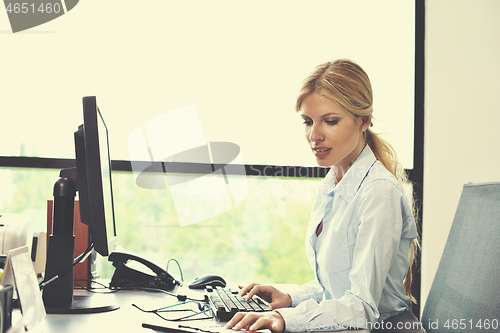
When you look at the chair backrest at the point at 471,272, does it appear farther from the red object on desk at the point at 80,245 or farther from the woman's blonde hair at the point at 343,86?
the red object on desk at the point at 80,245

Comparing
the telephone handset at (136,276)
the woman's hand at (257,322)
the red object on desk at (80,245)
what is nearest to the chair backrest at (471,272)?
the woman's hand at (257,322)

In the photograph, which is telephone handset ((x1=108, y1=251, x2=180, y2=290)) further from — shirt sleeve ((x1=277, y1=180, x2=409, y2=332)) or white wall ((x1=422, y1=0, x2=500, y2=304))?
white wall ((x1=422, y1=0, x2=500, y2=304))

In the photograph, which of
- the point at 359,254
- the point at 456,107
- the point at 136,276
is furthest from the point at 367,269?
the point at 456,107

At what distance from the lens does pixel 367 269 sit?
0.91m

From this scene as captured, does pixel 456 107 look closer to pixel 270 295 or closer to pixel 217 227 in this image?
pixel 217 227


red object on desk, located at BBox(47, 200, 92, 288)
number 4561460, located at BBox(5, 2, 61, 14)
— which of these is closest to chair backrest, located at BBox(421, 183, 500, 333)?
red object on desk, located at BBox(47, 200, 92, 288)

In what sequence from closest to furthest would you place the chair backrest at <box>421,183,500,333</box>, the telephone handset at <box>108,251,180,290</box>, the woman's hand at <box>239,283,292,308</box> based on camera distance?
the chair backrest at <box>421,183,500,333</box> < the woman's hand at <box>239,283,292,308</box> < the telephone handset at <box>108,251,180,290</box>

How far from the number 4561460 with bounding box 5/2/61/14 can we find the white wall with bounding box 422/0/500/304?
2.06 meters

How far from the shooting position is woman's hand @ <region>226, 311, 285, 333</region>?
80cm

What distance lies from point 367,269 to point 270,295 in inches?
15.0

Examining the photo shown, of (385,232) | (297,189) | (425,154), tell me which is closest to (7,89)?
(297,189)

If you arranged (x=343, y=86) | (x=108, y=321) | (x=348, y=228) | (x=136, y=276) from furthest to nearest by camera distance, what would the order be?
(x=136, y=276)
(x=343, y=86)
(x=348, y=228)
(x=108, y=321)

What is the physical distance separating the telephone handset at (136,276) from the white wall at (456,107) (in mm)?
1429

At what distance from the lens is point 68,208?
1097 mm
